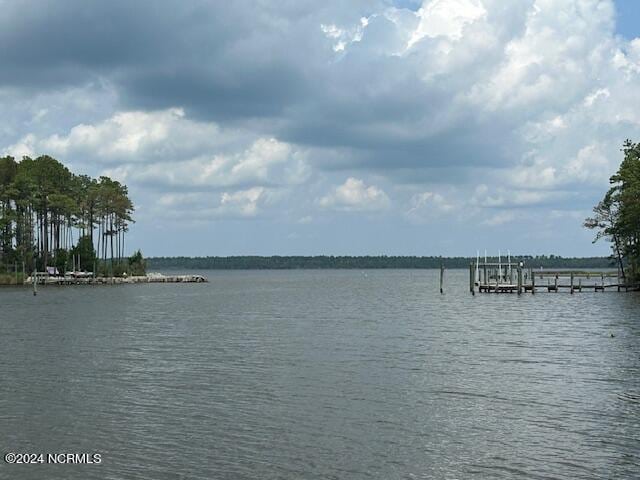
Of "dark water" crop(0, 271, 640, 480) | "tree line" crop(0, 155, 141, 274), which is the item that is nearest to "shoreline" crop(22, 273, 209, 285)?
"tree line" crop(0, 155, 141, 274)

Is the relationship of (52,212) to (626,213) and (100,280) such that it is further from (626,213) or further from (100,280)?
(626,213)

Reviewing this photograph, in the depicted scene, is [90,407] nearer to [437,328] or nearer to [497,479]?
[497,479]

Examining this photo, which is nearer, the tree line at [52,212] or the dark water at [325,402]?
the dark water at [325,402]

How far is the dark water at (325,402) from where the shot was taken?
18.4m

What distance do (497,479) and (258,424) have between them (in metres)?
7.77

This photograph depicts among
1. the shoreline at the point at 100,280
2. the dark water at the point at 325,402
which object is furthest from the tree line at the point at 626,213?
the shoreline at the point at 100,280

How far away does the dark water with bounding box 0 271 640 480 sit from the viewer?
18375mm

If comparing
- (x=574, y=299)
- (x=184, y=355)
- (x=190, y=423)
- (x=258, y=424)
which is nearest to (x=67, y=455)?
(x=190, y=423)

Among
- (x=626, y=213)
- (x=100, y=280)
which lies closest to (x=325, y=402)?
(x=626, y=213)

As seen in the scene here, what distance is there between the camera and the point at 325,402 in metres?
25.2

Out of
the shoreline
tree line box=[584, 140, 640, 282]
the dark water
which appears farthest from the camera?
the shoreline

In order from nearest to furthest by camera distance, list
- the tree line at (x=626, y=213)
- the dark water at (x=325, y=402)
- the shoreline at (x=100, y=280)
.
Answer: the dark water at (x=325, y=402) < the tree line at (x=626, y=213) < the shoreline at (x=100, y=280)

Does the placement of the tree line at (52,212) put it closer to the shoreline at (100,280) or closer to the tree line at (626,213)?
the shoreline at (100,280)

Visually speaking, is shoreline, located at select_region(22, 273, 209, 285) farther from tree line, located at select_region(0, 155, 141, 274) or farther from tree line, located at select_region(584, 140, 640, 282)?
tree line, located at select_region(584, 140, 640, 282)
